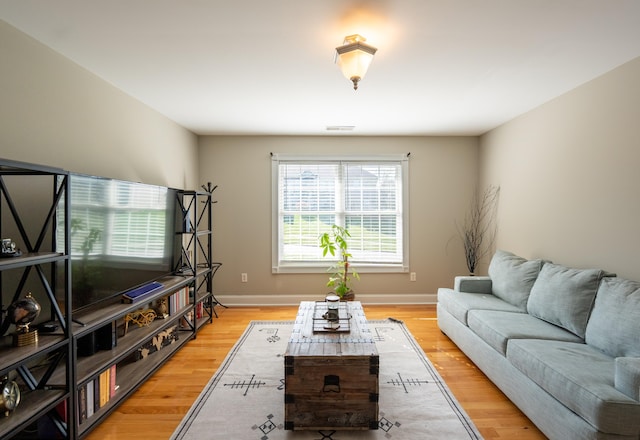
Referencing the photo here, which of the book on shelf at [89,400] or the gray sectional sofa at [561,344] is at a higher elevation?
the gray sectional sofa at [561,344]

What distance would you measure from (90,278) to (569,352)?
10.2 feet

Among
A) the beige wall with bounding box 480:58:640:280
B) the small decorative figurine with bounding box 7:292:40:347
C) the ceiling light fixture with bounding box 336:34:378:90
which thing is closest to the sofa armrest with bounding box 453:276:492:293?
the beige wall with bounding box 480:58:640:280

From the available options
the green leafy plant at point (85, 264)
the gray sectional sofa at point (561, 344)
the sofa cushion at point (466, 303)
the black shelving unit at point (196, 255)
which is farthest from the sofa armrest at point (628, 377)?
the black shelving unit at point (196, 255)

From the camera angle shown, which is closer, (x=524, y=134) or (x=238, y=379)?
(x=238, y=379)

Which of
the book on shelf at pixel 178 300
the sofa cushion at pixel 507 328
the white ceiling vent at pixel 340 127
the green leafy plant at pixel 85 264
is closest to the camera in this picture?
the green leafy plant at pixel 85 264

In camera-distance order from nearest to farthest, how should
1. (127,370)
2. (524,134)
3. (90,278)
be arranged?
(90,278) → (127,370) → (524,134)

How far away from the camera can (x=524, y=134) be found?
3732 millimetres

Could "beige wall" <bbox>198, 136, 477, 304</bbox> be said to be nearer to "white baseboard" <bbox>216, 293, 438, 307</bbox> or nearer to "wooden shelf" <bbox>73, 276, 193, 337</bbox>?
"white baseboard" <bbox>216, 293, 438, 307</bbox>

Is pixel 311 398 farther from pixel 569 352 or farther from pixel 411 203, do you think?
pixel 411 203

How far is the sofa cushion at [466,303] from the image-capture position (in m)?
3.09

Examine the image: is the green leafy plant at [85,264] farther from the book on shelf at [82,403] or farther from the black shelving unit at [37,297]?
the book on shelf at [82,403]

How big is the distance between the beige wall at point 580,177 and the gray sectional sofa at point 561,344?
31 cm

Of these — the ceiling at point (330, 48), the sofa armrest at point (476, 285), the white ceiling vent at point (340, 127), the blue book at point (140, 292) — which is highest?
the white ceiling vent at point (340, 127)

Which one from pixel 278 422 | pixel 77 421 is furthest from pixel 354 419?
pixel 77 421
